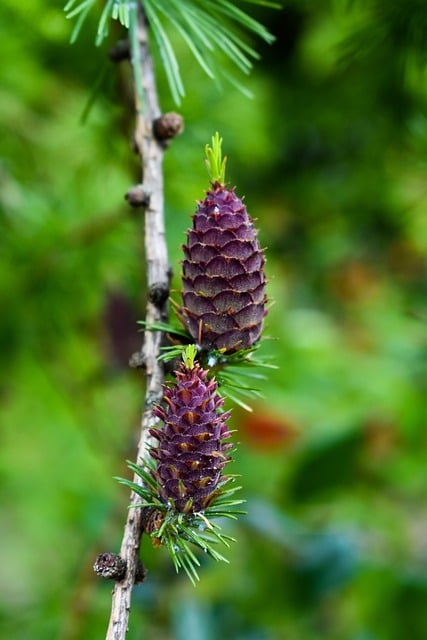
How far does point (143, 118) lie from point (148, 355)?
0.24 m

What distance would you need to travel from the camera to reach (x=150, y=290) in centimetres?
58

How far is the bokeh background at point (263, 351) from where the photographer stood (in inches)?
46.3

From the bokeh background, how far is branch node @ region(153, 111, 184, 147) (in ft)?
0.78

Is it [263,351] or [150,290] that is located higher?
[263,351]

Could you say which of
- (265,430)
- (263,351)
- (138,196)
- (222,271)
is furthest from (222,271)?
(265,430)

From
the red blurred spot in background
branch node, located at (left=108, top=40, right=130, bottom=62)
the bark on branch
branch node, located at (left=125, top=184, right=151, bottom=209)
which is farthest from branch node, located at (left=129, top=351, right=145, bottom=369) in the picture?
the red blurred spot in background

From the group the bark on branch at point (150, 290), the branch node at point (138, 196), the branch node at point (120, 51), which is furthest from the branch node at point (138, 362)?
the branch node at point (120, 51)

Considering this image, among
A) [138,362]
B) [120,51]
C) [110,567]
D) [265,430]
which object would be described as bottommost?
[110,567]

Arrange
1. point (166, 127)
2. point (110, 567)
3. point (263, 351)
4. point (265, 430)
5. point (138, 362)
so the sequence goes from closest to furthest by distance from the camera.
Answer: point (110, 567), point (138, 362), point (166, 127), point (263, 351), point (265, 430)

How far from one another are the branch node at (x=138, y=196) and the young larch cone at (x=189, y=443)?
179 mm

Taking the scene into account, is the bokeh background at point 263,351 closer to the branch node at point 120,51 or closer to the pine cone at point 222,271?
the branch node at point 120,51

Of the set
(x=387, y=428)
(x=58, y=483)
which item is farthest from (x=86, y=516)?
(x=387, y=428)

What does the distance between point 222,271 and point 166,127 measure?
20 cm

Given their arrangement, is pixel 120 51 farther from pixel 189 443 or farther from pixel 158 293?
pixel 189 443
